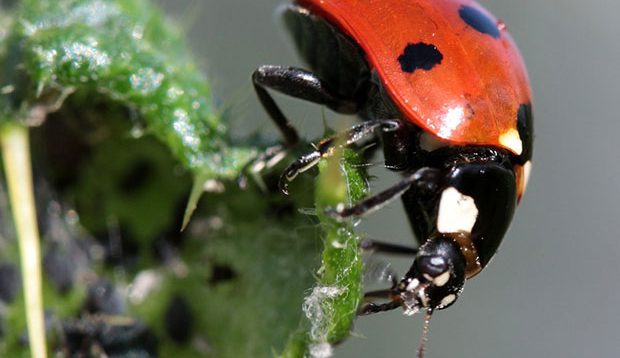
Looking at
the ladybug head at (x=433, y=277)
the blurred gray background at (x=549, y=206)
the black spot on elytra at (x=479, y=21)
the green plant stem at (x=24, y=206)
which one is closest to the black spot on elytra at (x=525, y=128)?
the black spot on elytra at (x=479, y=21)

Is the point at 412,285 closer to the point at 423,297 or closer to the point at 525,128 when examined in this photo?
the point at 423,297

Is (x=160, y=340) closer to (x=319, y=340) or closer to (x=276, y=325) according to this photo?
(x=276, y=325)

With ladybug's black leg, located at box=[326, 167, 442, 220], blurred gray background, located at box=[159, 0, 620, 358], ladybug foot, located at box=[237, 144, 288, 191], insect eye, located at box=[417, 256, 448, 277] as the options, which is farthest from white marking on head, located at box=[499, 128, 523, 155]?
blurred gray background, located at box=[159, 0, 620, 358]

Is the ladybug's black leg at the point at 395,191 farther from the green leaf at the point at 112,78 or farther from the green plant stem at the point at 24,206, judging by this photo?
the green plant stem at the point at 24,206

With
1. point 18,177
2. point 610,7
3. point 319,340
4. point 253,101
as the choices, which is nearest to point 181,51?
point 253,101

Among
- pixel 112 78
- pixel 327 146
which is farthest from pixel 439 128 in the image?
pixel 112 78

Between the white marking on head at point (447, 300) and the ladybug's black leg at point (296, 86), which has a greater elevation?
the ladybug's black leg at point (296, 86)

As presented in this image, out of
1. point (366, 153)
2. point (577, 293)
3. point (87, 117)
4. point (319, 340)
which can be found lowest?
point (577, 293)
